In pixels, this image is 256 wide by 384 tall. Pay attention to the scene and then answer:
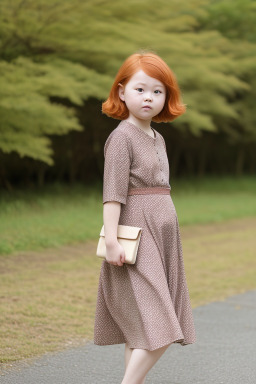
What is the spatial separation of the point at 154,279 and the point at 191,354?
5.26 feet

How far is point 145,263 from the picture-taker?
2.74 metres

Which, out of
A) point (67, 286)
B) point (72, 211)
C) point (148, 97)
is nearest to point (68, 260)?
point (67, 286)

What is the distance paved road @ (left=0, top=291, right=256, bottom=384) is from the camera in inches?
139

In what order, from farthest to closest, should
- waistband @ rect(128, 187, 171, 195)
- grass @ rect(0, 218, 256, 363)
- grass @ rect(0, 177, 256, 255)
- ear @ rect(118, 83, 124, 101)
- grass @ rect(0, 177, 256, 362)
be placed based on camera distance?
grass @ rect(0, 177, 256, 255) < grass @ rect(0, 177, 256, 362) < grass @ rect(0, 218, 256, 363) < ear @ rect(118, 83, 124, 101) < waistband @ rect(128, 187, 171, 195)

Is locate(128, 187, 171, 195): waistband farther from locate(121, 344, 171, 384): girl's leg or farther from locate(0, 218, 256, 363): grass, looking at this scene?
locate(0, 218, 256, 363): grass

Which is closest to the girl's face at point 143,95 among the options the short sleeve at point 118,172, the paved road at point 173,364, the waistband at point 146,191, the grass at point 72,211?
the short sleeve at point 118,172

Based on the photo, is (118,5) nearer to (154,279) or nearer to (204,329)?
(204,329)

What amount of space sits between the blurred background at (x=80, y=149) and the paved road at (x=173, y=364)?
25 cm

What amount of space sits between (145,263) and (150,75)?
2.60ft

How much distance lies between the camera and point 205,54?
16.7 meters

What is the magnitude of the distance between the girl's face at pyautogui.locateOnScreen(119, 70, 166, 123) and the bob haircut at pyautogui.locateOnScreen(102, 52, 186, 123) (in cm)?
2

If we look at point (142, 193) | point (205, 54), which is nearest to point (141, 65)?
point (142, 193)

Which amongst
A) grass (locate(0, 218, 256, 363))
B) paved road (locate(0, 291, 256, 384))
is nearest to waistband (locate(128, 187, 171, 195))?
paved road (locate(0, 291, 256, 384))

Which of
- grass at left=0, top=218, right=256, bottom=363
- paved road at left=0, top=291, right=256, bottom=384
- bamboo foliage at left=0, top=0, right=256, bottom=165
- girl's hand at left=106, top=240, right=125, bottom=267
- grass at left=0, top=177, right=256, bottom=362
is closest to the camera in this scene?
girl's hand at left=106, top=240, right=125, bottom=267
